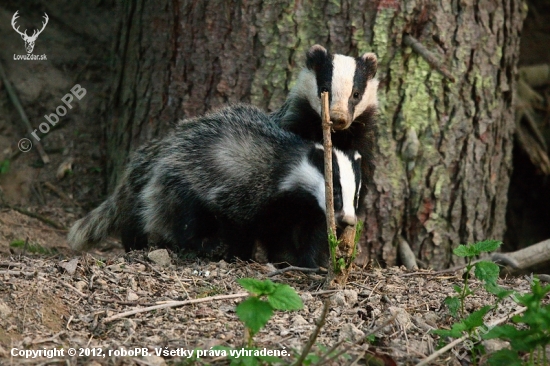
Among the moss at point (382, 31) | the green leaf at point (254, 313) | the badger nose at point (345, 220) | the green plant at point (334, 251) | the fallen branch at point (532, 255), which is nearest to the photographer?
the green leaf at point (254, 313)

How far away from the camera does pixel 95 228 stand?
4465mm

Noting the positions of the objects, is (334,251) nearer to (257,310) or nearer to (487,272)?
(487,272)

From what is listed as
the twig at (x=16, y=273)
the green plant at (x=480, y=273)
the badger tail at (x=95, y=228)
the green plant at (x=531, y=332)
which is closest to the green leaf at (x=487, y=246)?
the green plant at (x=480, y=273)

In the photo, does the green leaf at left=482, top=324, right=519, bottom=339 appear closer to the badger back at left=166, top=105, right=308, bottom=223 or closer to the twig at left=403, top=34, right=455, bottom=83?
the badger back at left=166, top=105, right=308, bottom=223

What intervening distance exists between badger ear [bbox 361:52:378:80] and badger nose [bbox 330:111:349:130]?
497mm

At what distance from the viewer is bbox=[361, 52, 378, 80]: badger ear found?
4.18 meters

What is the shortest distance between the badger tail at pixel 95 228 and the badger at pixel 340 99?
1.12 m

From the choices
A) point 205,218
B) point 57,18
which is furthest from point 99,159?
point 205,218

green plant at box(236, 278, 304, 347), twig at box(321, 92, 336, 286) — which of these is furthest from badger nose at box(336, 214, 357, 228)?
green plant at box(236, 278, 304, 347)

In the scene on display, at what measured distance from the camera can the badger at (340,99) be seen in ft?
13.3

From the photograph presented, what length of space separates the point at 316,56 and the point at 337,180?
35.5 inches

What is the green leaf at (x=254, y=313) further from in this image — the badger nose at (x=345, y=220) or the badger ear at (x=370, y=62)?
the badger ear at (x=370, y=62)

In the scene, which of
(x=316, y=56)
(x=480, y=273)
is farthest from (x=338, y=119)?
(x=480, y=273)

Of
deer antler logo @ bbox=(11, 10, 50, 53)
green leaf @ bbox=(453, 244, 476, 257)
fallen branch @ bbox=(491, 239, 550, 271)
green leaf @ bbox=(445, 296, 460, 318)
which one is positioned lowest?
fallen branch @ bbox=(491, 239, 550, 271)
